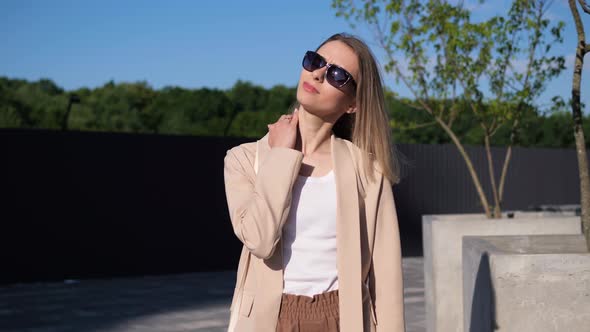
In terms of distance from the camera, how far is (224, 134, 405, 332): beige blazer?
2414mm

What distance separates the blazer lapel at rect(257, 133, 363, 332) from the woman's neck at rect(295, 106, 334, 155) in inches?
4.8

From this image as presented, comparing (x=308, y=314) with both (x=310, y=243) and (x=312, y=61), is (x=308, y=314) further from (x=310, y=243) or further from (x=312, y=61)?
(x=312, y=61)

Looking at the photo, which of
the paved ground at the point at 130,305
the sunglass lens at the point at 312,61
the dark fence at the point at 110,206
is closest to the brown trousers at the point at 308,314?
the sunglass lens at the point at 312,61

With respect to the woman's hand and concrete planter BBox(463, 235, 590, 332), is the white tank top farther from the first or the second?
concrete planter BBox(463, 235, 590, 332)

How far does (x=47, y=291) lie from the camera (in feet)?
34.6

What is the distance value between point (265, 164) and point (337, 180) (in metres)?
0.23

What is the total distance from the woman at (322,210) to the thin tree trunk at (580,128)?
260cm

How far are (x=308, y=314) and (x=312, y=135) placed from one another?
0.57m

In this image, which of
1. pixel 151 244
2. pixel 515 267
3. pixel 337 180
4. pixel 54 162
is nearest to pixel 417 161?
pixel 151 244

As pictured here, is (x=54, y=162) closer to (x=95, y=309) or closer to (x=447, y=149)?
(x=95, y=309)

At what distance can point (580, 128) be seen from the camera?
5.29m

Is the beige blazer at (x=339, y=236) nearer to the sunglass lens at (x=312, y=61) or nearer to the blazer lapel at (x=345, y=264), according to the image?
the blazer lapel at (x=345, y=264)

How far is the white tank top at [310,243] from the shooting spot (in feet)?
8.18

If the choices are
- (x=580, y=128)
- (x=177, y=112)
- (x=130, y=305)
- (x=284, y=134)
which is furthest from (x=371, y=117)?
(x=177, y=112)
